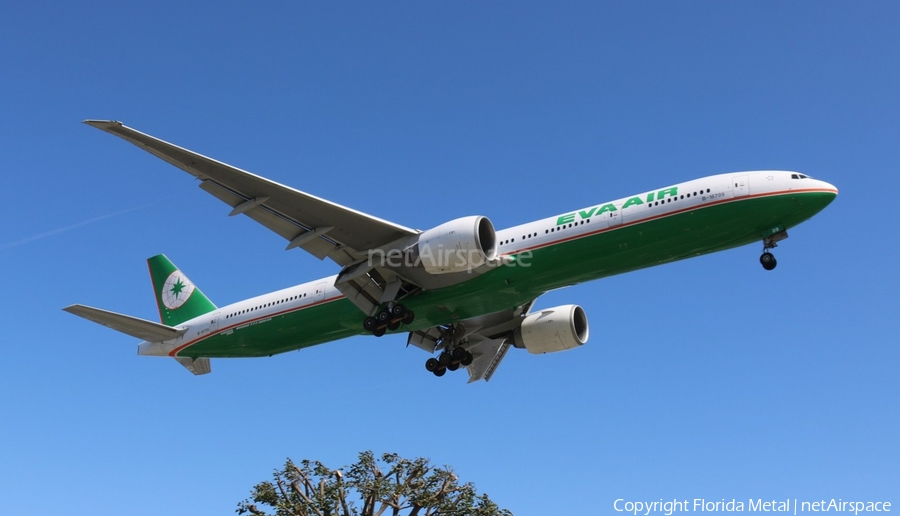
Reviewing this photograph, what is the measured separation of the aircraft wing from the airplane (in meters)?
0.04

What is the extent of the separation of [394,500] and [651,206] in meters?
13.7

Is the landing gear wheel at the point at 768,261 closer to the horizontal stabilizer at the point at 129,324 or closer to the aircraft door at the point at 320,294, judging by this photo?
the aircraft door at the point at 320,294

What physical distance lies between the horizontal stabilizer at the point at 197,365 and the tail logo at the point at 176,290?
8.77 ft

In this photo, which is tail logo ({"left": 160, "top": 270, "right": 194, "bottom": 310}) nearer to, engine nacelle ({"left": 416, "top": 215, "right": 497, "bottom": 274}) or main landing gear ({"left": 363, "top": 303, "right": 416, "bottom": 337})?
main landing gear ({"left": 363, "top": 303, "right": 416, "bottom": 337})

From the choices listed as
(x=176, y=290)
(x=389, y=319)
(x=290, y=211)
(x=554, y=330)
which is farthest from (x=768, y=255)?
(x=176, y=290)

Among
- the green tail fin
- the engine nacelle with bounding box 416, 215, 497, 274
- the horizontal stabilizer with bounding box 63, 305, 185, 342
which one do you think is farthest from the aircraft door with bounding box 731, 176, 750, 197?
the horizontal stabilizer with bounding box 63, 305, 185, 342

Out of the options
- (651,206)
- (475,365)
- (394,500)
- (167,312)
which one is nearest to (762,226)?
(651,206)

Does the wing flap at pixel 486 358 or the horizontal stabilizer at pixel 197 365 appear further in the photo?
the horizontal stabilizer at pixel 197 365

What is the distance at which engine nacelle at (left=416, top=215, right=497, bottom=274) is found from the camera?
26.9 meters

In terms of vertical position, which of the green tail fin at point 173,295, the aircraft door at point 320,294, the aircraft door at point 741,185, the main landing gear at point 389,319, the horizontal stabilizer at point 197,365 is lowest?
the main landing gear at point 389,319

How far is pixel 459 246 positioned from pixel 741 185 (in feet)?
27.1

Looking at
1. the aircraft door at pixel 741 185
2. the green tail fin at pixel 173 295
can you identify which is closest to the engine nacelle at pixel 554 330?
the aircraft door at pixel 741 185

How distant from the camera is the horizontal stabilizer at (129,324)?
31.2m

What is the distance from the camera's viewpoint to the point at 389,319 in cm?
2931
